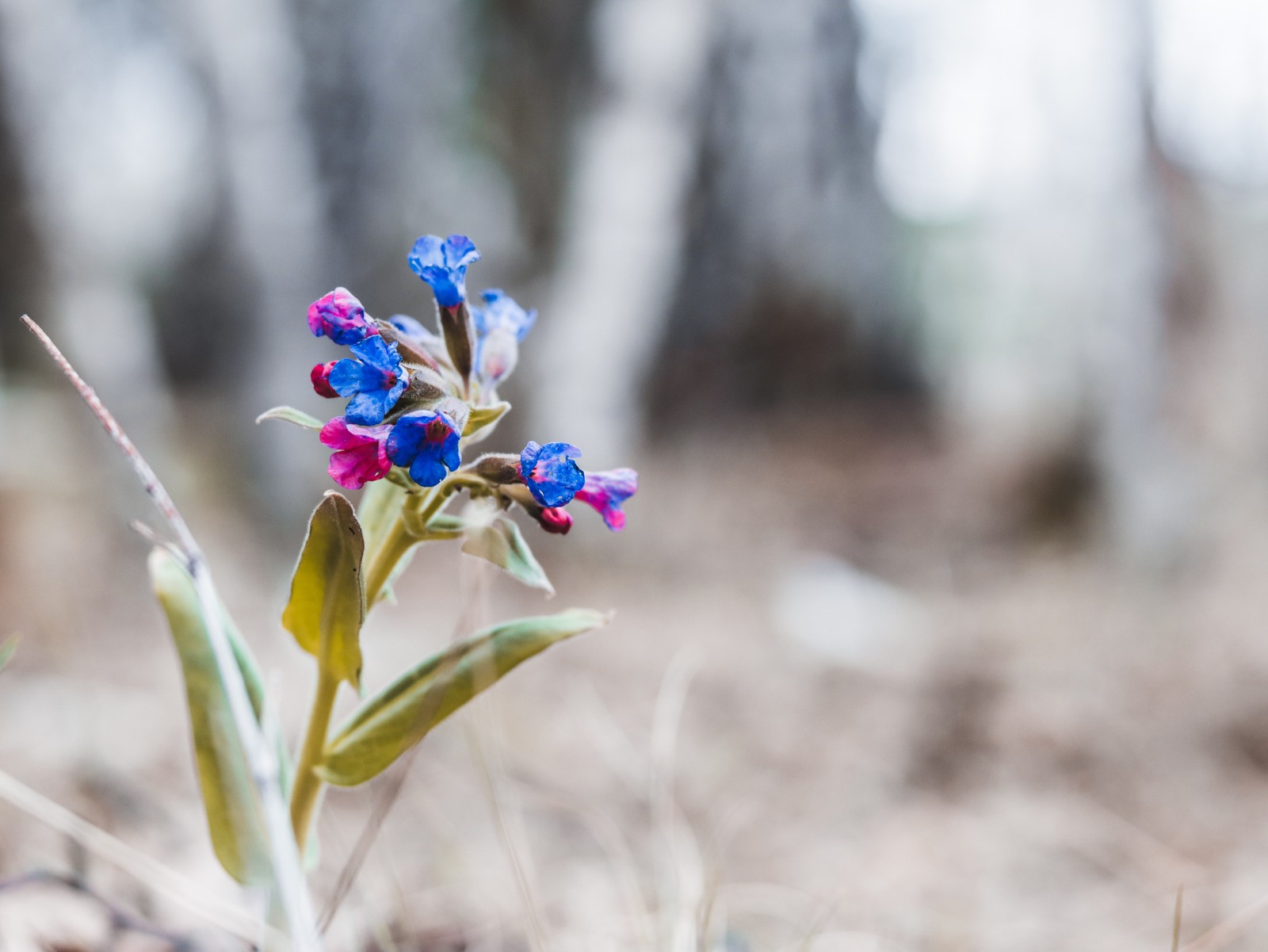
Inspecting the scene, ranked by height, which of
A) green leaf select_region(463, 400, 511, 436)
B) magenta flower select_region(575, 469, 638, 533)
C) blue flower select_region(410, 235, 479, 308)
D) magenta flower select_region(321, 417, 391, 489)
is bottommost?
magenta flower select_region(321, 417, 391, 489)

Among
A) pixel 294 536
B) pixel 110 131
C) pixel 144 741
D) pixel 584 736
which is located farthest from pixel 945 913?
pixel 110 131

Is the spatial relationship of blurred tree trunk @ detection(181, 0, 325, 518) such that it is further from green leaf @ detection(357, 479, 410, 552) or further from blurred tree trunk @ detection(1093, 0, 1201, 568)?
blurred tree trunk @ detection(1093, 0, 1201, 568)

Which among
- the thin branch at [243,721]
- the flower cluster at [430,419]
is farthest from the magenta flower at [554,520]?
the thin branch at [243,721]

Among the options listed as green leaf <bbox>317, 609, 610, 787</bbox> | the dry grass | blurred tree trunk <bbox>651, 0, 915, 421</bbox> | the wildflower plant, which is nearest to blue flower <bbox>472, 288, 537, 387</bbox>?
the wildflower plant

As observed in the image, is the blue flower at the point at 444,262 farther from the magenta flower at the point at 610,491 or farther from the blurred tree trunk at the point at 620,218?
the blurred tree trunk at the point at 620,218

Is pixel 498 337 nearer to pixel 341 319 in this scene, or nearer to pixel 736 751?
pixel 341 319

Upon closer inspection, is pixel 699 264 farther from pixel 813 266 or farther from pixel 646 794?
pixel 646 794

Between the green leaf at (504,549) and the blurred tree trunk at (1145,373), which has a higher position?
the blurred tree trunk at (1145,373)
